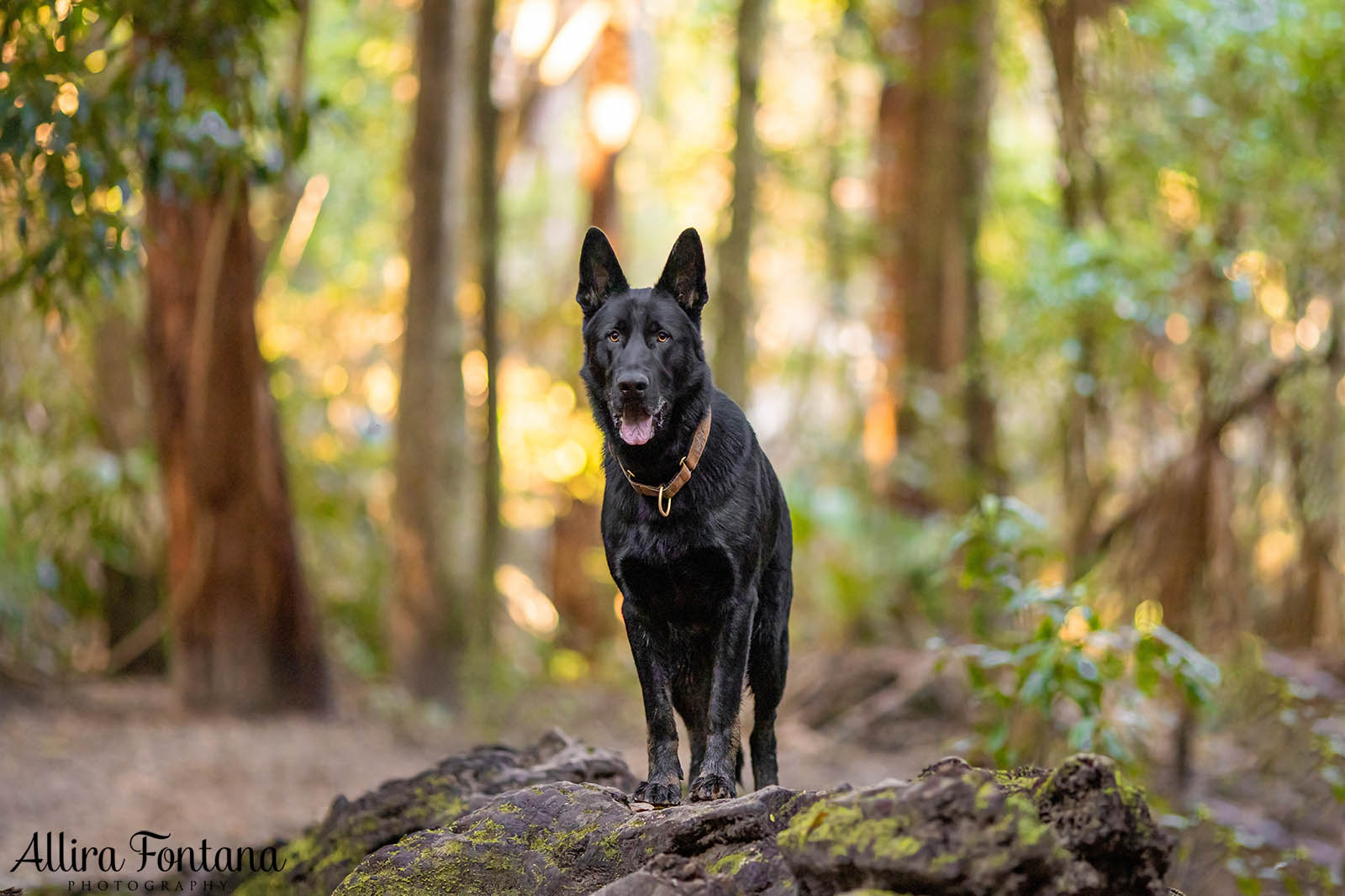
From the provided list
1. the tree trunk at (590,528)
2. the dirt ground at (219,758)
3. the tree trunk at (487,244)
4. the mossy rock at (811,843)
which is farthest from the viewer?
the tree trunk at (590,528)

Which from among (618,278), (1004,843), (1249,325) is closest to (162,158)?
(618,278)

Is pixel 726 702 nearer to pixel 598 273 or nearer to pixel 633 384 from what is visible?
pixel 633 384

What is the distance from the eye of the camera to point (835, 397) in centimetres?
1642

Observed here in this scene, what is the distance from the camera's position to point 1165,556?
754 cm

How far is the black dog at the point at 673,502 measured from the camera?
352 cm

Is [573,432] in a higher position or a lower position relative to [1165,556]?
higher

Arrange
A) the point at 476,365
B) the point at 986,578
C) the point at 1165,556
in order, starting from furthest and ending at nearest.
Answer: the point at 476,365
the point at 1165,556
the point at 986,578

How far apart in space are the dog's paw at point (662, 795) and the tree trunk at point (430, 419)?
7485 millimetres

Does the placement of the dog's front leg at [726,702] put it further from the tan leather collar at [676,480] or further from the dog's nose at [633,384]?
the dog's nose at [633,384]

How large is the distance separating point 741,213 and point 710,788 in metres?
6.77

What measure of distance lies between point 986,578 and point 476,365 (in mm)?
10682

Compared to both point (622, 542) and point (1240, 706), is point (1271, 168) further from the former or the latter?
Result: point (622, 542)

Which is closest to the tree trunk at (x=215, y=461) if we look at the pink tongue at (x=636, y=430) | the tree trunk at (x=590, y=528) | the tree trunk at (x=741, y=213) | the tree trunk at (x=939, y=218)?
the tree trunk at (x=741, y=213)

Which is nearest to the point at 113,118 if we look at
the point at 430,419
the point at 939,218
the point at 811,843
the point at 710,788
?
the point at 710,788
